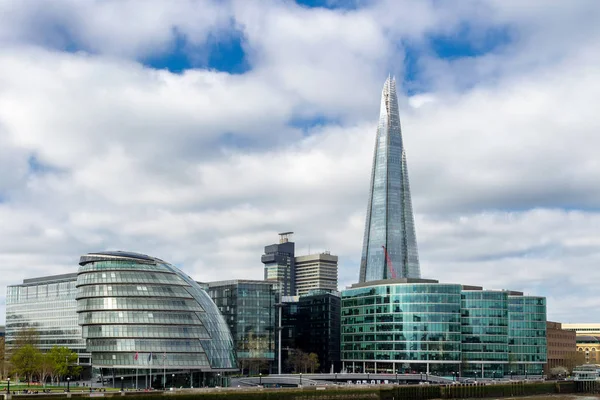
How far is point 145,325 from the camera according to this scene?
135 m

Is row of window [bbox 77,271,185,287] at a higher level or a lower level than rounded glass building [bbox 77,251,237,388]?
higher

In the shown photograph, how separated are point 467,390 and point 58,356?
235 feet

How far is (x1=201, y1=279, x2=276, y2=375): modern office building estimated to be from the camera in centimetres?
19312

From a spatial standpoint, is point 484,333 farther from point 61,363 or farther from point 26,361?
point 26,361

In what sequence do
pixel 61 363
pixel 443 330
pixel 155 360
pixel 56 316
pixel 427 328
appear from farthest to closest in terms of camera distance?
pixel 427 328
pixel 443 330
pixel 56 316
pixel 61 363
pixel 155 360

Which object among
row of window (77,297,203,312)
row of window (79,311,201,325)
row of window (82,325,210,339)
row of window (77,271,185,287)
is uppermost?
row of window (77,271,185,287)

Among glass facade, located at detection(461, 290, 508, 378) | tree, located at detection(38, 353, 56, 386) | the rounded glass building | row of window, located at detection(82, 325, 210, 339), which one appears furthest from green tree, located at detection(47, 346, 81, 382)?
glass facade, located at detection(461, 290, 508, 378)

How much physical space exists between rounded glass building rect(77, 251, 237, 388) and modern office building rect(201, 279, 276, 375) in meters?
51.0

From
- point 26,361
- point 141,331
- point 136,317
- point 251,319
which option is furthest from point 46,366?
point 251,319

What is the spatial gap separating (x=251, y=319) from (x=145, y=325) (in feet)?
204

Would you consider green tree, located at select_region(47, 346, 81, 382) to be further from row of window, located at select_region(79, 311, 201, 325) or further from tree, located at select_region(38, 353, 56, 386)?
row of window, located at select_region(79, 311, 201, 325)

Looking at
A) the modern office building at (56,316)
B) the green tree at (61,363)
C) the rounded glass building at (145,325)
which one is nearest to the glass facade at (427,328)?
the rounded glass building at (145,325)

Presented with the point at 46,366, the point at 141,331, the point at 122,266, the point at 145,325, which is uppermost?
the point at 122,266

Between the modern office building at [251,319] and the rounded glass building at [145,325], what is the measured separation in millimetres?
51031
